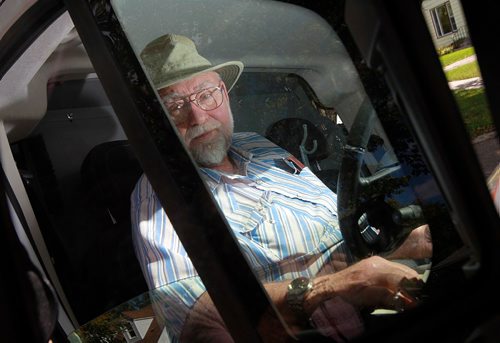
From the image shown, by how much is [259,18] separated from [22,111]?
34.4 inches

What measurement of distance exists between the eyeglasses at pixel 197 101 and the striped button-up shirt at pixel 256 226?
0.12m

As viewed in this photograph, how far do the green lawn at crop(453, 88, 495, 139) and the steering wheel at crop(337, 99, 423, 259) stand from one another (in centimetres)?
→ 21

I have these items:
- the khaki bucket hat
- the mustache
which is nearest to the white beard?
the mustache

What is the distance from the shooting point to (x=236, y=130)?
5.10 ft

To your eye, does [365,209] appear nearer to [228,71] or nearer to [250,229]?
[250,229]

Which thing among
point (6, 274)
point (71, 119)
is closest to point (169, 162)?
point (71, 119)

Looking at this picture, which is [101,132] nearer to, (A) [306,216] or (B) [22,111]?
(B) [22,111]

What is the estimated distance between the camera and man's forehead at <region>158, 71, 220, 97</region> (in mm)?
1437

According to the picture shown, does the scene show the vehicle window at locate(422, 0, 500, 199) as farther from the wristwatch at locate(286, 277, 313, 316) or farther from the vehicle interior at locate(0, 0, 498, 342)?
the wristwatch at locate(286, 277, 313, 316)

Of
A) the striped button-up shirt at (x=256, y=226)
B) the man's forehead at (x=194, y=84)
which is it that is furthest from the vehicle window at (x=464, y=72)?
the man's forehead at (x=194, y=84)

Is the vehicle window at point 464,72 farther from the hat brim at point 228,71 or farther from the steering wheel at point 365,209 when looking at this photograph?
the hat brim at point 228,71

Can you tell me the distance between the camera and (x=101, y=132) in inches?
63.6

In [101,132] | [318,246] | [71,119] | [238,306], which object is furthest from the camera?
[71,119]

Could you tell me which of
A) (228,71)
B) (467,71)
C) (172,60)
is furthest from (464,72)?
(172,60)
